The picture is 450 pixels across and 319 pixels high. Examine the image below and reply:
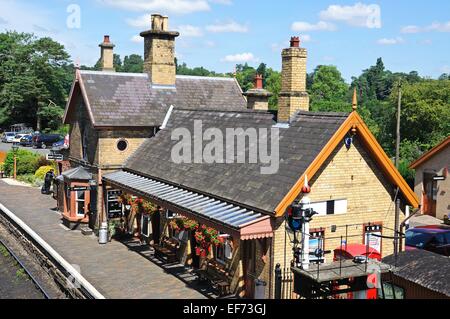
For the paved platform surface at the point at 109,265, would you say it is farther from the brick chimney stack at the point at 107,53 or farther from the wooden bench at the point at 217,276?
the brick chimney stack at the point at 107,53

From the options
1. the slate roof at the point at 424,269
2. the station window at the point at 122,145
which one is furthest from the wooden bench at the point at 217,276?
the station window at the point at 122,145

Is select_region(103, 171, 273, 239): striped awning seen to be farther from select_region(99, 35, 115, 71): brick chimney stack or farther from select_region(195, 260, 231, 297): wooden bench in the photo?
select_region(99, 35, 115, 71): brick chimney stack

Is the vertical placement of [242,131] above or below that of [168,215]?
above

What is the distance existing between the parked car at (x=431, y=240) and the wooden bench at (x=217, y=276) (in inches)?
277

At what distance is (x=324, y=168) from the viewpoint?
48.7 feet

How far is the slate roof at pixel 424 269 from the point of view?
10.9m

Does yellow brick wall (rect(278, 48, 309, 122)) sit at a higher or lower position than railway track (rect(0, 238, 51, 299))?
higher

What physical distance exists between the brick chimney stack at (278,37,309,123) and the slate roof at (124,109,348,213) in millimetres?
372

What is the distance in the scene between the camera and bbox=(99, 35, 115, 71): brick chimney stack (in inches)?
1106

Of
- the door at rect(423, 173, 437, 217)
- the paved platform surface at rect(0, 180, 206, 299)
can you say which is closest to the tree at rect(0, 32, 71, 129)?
the paved platform surface at rect(0, 180, 206, 299)

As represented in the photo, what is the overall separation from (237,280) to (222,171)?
11.6 feet

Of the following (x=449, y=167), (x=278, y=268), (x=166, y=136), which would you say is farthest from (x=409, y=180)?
(x=278, y=268)

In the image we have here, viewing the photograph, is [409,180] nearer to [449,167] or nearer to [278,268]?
[449,167]

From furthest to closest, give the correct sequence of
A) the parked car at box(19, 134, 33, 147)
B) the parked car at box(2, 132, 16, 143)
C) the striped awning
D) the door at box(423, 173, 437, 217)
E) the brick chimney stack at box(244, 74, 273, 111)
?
the parked car at box(2, 132, 16, 143) → the parked car at box(19, 134, 33, 147) → the door at box(423, 173, 437, 217) → the brick chimney stack at box(244, 74, 273, 111) → the striped awning
